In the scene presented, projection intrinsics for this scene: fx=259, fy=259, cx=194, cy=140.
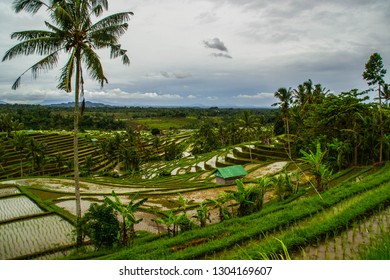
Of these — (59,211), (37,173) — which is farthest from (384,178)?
(37,173)

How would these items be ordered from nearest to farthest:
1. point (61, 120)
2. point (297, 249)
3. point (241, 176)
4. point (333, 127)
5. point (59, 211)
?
1. point (297, 249)
2. point (59, 211)
3. point (333, 127)
4. point (241, 176)
5. point (61, 120)

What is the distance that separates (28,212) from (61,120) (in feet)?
266

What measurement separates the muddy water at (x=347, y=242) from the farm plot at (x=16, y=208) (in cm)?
1574

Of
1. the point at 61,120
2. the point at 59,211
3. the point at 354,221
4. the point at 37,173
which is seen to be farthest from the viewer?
the point at 61,120

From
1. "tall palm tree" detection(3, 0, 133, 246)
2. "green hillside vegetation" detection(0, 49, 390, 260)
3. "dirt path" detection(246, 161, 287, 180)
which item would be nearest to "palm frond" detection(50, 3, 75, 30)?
"tall palm tree" detection(3, 0, 133, 246)

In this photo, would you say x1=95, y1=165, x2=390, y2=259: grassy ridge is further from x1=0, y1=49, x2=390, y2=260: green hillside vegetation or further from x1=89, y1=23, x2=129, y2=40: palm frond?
x1=89, y1=23, x2=129, y2=40: palm frond

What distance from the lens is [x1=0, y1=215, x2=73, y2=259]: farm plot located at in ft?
33.2

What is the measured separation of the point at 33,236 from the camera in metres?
11.7

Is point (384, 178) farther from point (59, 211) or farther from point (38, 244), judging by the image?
point (59, 211)

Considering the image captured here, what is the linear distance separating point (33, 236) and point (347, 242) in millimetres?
12476

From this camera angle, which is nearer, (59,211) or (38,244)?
(38,244)
